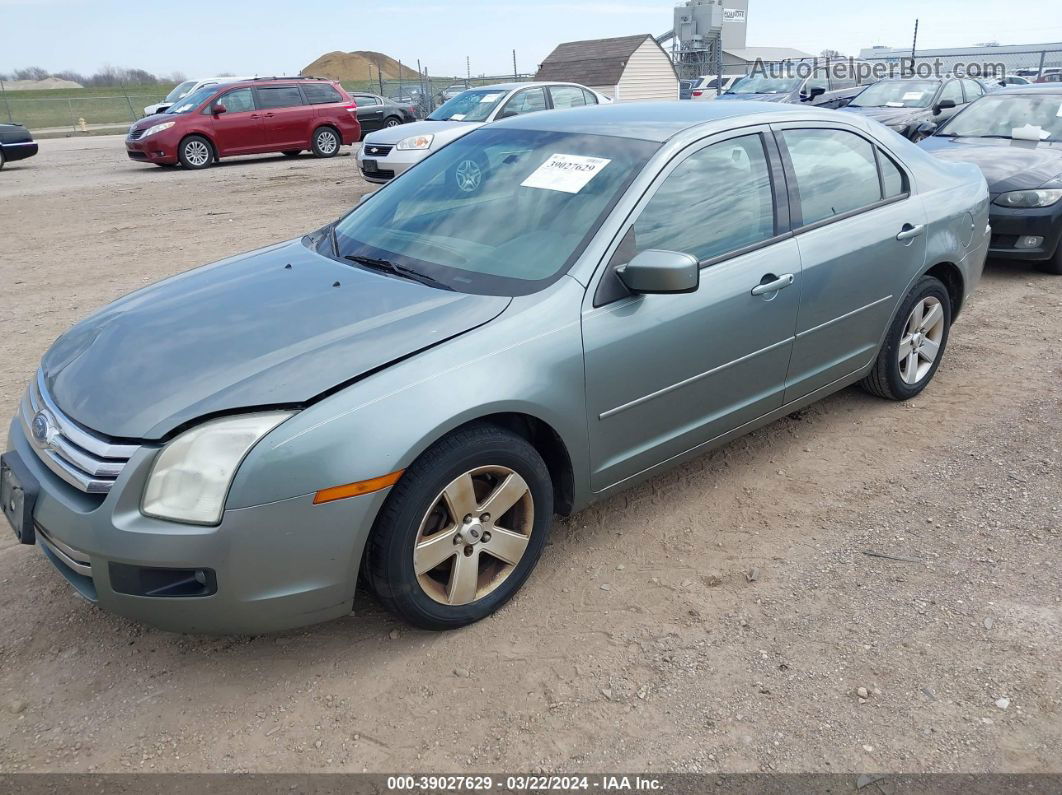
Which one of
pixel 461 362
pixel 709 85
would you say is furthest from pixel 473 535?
pixel 709 85

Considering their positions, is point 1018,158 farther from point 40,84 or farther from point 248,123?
point 40,84

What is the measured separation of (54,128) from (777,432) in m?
35.7

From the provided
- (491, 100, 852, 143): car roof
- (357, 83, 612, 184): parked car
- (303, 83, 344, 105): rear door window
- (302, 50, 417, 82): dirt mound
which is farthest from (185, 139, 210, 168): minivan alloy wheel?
(302, 50, 417, 82): dirt mound

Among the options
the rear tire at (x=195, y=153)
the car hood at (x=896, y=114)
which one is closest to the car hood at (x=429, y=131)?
the car hood at (x=896, y=114)

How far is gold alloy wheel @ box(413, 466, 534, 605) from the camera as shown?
104 inches

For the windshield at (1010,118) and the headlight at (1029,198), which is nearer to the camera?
the headlight at (1029,198)

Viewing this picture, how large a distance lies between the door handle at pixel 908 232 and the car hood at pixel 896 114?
28.0 feet

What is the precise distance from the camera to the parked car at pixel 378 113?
2056 centimetres

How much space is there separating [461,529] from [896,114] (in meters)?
11.8

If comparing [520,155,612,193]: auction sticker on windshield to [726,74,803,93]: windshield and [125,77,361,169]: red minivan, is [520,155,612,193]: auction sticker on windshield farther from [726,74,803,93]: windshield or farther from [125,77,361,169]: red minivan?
[726,74,803,93]: windshield

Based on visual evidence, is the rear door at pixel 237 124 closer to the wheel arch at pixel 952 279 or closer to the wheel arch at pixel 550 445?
the wheel arch at pixel 952 279

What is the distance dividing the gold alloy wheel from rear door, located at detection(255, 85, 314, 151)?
52.2 feet

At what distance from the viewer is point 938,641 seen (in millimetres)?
2789

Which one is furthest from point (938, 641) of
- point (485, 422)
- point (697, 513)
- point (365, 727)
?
point (365, 727)
